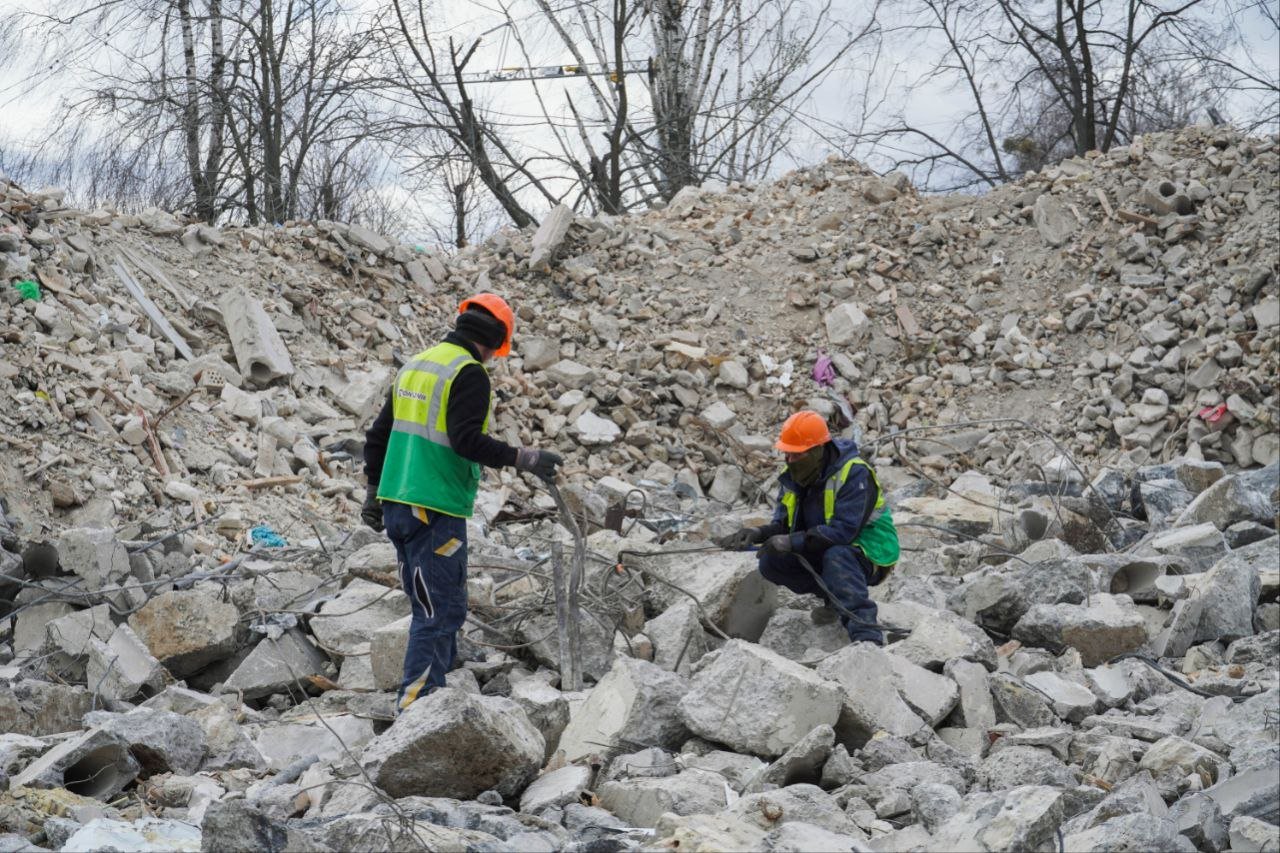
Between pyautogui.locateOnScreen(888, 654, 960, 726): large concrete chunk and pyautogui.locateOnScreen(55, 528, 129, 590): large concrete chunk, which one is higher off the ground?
pyautogui.locateOnScreen(55, 528, 129, 590): large concrete chunk

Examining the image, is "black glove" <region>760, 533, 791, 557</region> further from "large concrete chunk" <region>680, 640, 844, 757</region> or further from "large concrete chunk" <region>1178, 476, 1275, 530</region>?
"large concrete chunk" <region>1178, 476, 1275, 530</region>

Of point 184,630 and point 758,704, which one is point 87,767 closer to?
point 184,630

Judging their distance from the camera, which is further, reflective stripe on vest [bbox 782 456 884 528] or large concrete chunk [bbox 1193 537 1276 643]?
large concrete chunk [bbox 1193 537 1276 643]

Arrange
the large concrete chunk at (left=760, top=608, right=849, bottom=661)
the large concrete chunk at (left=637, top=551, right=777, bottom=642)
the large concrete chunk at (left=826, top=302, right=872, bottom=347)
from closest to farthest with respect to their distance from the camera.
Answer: the large concrete chunk at (left=760, top=608, right=849, bottom=661) → the large concrete chunk at (left=637, top=551, right=777, bottom=642) → the large concrete chunk at (left=826, top=302, right=872, bottom=347)

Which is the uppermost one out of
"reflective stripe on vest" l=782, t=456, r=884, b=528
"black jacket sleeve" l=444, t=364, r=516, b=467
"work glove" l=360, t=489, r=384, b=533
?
"black jacket sleeve" l=444, t=364, r=516, b=467

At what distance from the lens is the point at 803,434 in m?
5.60

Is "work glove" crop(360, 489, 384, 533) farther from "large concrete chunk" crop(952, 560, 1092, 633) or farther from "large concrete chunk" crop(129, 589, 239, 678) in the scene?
"large concrete chunk" crop(952, 560, 1092, 633)

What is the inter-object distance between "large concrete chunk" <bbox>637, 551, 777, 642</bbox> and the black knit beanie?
1.72m

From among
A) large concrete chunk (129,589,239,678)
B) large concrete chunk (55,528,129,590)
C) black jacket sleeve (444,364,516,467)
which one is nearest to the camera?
black jacket sleeve (444,364,516,467)

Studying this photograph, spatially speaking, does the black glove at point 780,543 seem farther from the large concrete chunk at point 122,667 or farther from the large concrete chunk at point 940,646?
the large concrete chunk at point 122,667

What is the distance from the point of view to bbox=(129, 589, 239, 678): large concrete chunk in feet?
17.8

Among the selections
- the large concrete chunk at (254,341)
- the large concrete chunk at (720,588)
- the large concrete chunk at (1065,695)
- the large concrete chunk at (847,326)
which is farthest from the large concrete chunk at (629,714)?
the large concrete chunk at (847,326)

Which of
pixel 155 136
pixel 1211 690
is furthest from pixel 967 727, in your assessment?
pixel 155 136

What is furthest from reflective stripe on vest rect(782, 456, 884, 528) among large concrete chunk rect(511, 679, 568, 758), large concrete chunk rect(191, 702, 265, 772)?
large concrete chunk rect(191, 702, 265, 772)
